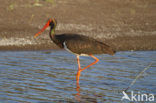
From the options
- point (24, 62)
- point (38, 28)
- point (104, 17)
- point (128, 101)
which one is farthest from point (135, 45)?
point (128, 101)

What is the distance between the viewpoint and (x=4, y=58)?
31.7ft

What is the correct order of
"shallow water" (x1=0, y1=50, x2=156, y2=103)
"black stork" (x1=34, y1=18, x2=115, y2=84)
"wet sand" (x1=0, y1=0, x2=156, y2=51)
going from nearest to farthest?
"shallow water" (x1=0, y1=50, x2=156, y2=103) → "black stork" (x1=34, y1=18, x2=115, y2=84) → "wet sand" (x1=0, y1=0, x2=156, y2=51)

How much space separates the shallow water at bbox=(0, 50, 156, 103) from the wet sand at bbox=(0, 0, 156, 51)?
0.78 m

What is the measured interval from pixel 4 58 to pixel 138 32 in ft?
17.0

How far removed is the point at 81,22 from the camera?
12.8 m

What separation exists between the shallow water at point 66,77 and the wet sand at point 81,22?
0.78 metres

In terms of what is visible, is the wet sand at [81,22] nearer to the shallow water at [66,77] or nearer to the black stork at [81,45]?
→ the shallow water at [66,77]

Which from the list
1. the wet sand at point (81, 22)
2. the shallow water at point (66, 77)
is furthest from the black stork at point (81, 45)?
the wet sand at point (81, 22)

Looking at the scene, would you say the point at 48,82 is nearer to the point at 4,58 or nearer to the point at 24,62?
the point at 24,62

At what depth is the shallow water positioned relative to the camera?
6.34 meters

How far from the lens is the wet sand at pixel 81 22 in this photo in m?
11.5

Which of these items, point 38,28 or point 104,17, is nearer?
point 38,28

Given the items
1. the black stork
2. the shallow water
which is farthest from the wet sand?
the black stork

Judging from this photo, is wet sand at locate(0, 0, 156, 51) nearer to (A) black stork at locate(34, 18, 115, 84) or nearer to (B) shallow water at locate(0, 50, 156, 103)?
(B) shallow water at locate(0, 50, 156, 103)
